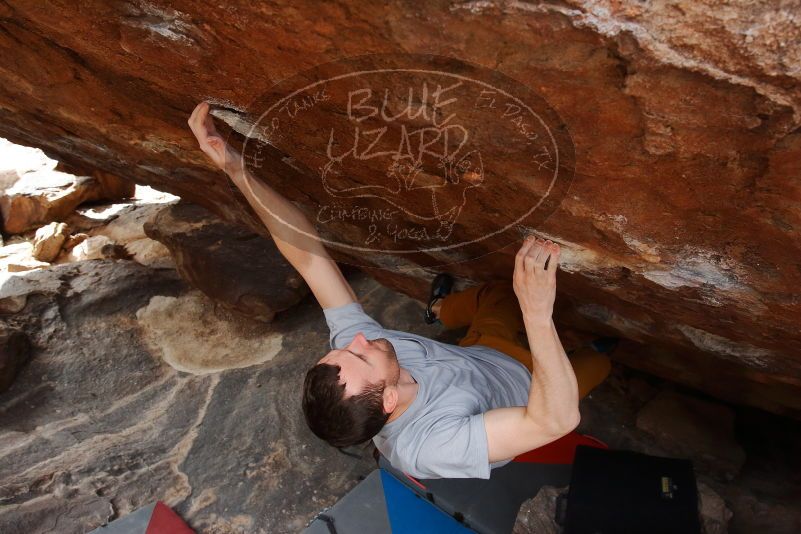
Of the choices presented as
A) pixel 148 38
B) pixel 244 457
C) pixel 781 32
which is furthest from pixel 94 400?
pixel 781 32

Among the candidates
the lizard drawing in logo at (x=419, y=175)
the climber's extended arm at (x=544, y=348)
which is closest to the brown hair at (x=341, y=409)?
the climber's extended arm at (x=544, y=348)

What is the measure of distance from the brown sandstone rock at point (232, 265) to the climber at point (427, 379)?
1.37 metres

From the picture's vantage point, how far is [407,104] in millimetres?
1438

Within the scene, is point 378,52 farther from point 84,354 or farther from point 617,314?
point 84,354

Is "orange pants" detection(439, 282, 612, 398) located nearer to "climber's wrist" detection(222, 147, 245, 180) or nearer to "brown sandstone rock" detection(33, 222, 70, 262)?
"climber's wrist" detection(222, 147, 245, 180)

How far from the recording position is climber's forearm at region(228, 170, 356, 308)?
208cm

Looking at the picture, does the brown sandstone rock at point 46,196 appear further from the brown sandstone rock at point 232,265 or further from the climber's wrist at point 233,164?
the climber's wrist at point 233,164

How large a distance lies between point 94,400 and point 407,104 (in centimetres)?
242

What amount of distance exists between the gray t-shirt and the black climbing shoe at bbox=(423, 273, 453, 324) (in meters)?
0.65

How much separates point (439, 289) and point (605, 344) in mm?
783

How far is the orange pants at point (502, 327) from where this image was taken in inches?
98.3

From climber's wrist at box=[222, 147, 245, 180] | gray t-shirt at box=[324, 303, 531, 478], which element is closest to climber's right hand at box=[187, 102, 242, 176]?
climber's wrist at box=[222, 147, 245, 180]

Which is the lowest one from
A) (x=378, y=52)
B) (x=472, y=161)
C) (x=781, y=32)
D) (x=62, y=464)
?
(x=62, y=464)

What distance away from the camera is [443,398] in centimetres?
193
